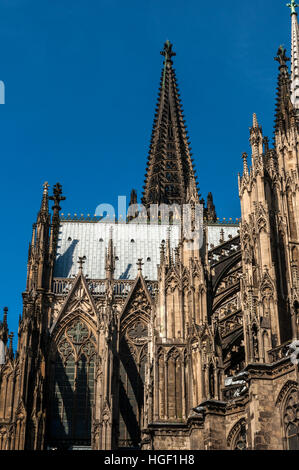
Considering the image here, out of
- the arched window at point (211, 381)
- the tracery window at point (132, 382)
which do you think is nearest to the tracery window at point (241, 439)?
the arched window at point (211, 381)

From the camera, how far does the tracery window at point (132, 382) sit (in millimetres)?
39938

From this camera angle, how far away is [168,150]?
63.9m

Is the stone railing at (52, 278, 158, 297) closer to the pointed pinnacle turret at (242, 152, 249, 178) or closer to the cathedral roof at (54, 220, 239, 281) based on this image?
the cathedral roof at (54, 220, 239, 281)

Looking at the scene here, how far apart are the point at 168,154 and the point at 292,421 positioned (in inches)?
1538

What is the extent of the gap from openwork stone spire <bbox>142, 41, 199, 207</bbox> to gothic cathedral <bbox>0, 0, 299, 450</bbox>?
8.83m

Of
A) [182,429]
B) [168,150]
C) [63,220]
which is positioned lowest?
[182,429]

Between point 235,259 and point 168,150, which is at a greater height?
point 168,150

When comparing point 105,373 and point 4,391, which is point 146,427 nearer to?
point 105,373

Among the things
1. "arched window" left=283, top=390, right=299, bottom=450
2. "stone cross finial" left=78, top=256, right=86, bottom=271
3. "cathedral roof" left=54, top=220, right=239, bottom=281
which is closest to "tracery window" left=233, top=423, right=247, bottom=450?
"arched window" left=283, top=390, right=299, bottom=450

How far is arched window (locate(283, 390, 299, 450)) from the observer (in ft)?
86.1

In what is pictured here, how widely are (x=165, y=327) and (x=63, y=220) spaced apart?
1809 cm

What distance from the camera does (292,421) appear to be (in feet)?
86.8
